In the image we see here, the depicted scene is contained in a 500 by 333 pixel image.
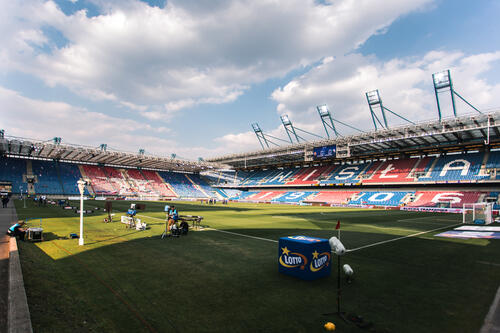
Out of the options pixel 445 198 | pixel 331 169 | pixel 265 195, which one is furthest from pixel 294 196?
pixel 445 198

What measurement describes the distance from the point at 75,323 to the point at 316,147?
61430 mm

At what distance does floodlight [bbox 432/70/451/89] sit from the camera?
43.9m

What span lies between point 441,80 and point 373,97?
36.6ft

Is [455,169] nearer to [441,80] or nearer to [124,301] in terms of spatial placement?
[441,80]

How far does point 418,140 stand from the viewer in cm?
5153

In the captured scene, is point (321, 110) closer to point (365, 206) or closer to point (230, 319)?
point (365, 206)

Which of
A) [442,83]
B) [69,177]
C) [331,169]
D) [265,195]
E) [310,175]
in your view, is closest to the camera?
[442,83]

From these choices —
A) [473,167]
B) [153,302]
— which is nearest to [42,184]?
[153,302]

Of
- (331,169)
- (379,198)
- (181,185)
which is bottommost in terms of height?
(379,198)

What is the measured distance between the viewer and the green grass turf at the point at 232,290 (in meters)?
4.81

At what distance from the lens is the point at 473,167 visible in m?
47.2

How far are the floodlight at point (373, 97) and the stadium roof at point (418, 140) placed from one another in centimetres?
648

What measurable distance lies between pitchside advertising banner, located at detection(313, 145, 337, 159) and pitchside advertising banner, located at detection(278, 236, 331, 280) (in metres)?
54.6

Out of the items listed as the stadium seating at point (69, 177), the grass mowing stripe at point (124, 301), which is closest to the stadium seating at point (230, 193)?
the stadium seating at point (69, 177)
